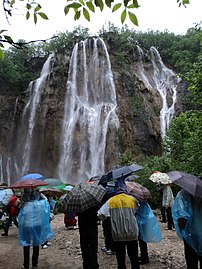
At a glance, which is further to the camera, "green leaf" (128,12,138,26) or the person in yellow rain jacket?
the person in yellow rain jacket

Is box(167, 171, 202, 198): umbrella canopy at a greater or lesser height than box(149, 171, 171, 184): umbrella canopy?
lesser

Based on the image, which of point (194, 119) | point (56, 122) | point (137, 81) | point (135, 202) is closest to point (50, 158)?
point (56, 122)

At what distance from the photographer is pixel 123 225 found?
4.84 meters

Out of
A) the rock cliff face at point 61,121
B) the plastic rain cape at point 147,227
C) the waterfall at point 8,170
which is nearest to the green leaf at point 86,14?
the plastic rain cape at point 147,227

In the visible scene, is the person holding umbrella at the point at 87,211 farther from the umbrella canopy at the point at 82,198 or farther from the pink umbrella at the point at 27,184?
the pink umbrella at the point at 27,184

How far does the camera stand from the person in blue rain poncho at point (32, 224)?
5867 millimetres

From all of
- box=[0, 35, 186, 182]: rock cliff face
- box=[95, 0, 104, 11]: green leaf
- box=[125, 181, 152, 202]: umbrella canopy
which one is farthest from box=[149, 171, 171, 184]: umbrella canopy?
box=[0, 35, 186, 182]: rock cliff face

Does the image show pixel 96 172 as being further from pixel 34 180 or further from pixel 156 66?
pixel 34 180

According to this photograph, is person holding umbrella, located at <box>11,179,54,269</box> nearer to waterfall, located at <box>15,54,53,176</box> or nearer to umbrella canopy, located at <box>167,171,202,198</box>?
umbrella canopy, located at <box>167,171,202,198</box>

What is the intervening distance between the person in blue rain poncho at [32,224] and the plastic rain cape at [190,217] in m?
2.60

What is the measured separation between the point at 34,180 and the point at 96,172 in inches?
596

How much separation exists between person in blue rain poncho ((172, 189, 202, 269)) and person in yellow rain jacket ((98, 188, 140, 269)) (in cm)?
66

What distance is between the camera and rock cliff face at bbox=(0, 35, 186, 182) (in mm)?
22406

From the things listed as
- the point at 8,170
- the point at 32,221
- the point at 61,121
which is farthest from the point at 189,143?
the point at 8,170
